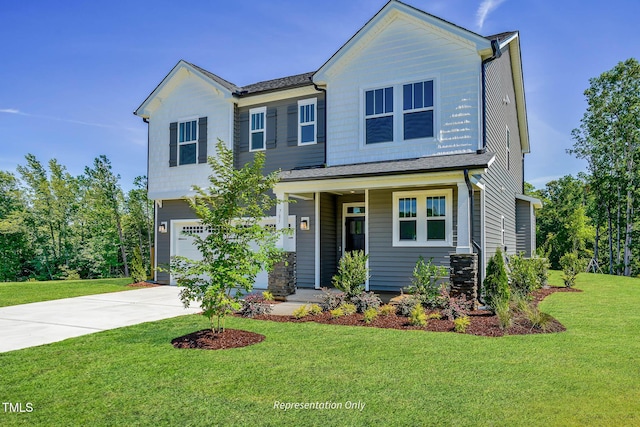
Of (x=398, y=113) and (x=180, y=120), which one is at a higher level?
(x=180, y=120)

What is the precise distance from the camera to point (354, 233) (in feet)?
44.1

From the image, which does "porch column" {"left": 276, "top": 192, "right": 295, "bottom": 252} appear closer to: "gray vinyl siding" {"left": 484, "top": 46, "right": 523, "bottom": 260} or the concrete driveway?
the concrete driveway

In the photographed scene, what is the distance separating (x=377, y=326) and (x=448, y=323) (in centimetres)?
129

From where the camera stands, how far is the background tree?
73.3 ft

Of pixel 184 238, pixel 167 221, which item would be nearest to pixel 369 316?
pixel 184 238

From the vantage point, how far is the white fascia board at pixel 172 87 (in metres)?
14.4

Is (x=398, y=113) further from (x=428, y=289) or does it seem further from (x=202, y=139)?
(x=202, y=139)

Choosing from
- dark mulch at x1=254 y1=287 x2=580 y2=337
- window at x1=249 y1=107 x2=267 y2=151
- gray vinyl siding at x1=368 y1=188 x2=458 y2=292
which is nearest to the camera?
dark mulch at x1=254 y1=287 x2=580 y2=337

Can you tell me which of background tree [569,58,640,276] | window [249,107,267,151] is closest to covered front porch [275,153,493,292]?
window [249,107,267,151]

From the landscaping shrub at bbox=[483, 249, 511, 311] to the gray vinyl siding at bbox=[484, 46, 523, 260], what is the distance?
2.45 meters

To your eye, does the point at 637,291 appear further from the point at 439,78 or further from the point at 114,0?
the point at 114,0

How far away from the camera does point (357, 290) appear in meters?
9.47

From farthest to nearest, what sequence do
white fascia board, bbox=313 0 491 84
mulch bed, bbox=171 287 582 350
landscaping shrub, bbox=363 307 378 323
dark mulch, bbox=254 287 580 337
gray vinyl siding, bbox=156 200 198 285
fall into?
gray vinyl siding, bbox=156 200 198 285 < white fascia board, bbox=313 0 491 84 < landscaping shrub, bbox=363 307 378 323 < dark mulch, bbox=254 287 580 337 < mulch bed, bbox=171 287 582 350

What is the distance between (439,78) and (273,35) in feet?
18.8
